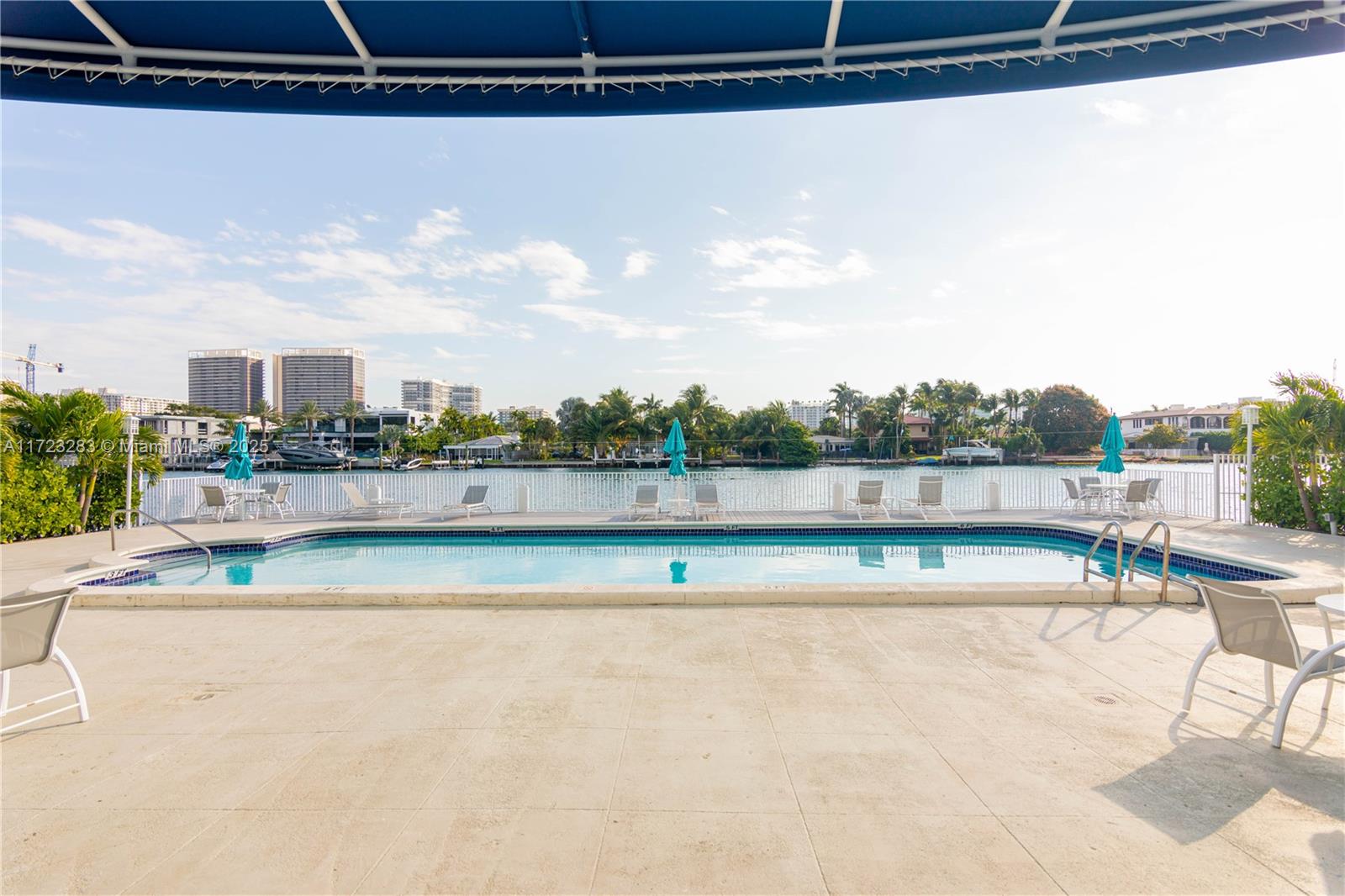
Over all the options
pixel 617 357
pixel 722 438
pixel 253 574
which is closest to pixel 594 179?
pixel 253 574

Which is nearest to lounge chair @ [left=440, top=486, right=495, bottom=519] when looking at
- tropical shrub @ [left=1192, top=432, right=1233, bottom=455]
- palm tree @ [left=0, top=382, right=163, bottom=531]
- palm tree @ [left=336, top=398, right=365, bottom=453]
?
palm tree @ [left=0, top=382, right=163, bottom=531]

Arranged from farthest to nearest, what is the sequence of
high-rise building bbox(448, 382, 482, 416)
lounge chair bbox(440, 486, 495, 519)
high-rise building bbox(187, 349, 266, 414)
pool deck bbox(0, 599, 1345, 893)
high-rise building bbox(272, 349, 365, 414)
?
high-rise building bbox(448, 382, 482, 416), high-rise building bbox(272, 349, 365, 414), high-rise building bbox(187, 349, 266, 414), lounge chair bbox(440, 486, 495, 519), pool deck bbox(0, 599, 1345, 893)

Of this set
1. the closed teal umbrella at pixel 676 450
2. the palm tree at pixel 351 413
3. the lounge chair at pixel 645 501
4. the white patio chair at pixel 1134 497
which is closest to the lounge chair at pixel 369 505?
the lounge chair at pixel 645 501

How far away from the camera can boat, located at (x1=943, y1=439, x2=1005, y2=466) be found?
5100 centimetres

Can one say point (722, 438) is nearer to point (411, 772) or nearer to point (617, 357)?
point (617, 357)

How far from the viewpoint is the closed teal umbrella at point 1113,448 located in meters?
11.9

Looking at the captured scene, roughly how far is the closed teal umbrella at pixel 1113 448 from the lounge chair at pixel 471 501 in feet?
41.0

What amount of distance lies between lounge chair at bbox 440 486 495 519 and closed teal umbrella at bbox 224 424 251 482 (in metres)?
3.86

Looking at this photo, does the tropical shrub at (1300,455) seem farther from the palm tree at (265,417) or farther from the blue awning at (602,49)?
the palm tree at (265,417)

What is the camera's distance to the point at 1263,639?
109 inches

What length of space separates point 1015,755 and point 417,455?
2502 inches

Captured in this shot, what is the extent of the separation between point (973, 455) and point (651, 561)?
4999cm

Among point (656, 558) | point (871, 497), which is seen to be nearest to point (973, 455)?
point (871, 497)

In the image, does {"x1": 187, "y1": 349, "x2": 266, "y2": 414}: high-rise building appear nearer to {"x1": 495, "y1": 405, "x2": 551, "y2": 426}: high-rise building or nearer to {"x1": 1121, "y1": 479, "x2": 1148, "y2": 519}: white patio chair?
{"x1": 495, "y1": 405, "x2": 551, "y2": 426}: high-rise building
